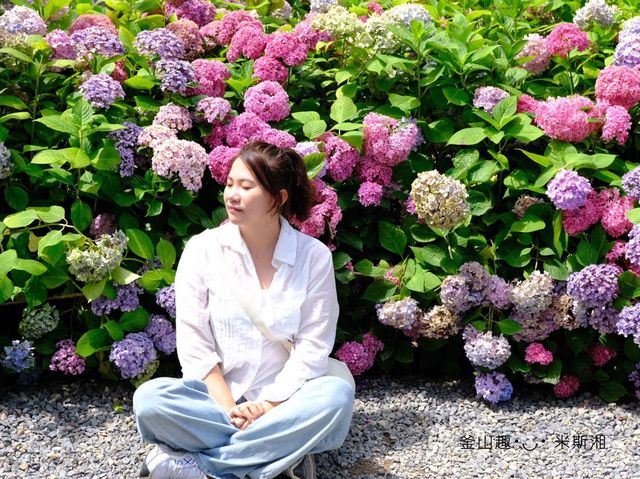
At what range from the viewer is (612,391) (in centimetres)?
418

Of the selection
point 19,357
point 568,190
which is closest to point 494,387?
point 568,190

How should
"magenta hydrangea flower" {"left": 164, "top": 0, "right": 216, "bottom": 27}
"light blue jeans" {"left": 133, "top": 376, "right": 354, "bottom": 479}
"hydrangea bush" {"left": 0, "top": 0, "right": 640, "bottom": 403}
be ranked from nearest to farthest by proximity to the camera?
"light blue jeans" {"left": 133, "top": 376, "right": 354, "bottom": 479}, "hydrangea bush" {"left": 0, "top": 0, "right": 640, "bottom": 403}, "magenta hydrangea flower" {"left": 164, "top": 0, "right": 216, "bottom": 27}

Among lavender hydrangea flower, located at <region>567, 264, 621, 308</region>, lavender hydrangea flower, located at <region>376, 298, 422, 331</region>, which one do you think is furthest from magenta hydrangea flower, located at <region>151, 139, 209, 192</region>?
lavender hydrangea flower, located at <region>567, 264, 621, 308</region>

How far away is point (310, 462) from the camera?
3.40 metres

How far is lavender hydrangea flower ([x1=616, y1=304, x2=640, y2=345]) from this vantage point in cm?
394

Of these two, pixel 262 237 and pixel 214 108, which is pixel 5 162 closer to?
pixel 214 108

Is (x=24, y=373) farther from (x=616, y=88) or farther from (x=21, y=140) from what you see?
(x=616, y=88)

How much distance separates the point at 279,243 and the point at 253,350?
15.1 inches

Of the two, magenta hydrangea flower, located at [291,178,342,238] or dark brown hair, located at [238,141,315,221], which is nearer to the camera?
dark brown hair, located at [238,141,315,221]

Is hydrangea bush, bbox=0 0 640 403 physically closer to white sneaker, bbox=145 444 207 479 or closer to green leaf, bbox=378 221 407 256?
green leaf, bbox=378 221 407 256

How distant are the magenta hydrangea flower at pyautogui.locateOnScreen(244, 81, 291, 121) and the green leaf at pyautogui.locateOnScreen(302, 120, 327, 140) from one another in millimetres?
135

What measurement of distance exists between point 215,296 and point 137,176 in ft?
2.82

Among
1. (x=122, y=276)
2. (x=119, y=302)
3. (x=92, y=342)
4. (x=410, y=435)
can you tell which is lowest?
(x=410, y=435)

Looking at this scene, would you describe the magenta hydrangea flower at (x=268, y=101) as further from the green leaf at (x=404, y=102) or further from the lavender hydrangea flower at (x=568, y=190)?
the lavender hydrangea flower at (x=568, y=190)
